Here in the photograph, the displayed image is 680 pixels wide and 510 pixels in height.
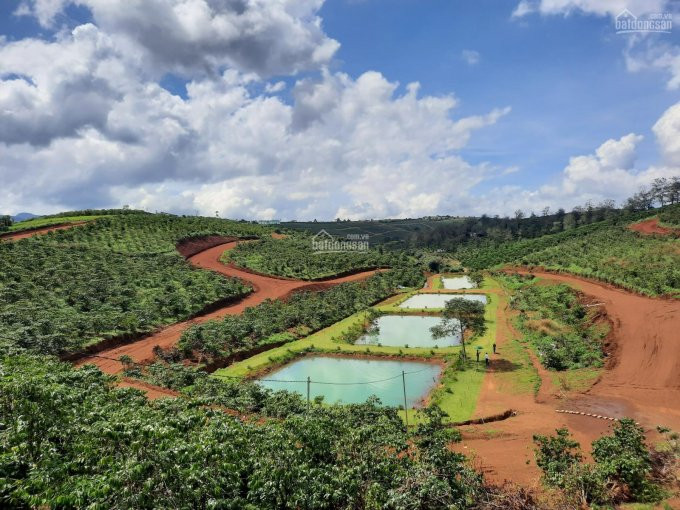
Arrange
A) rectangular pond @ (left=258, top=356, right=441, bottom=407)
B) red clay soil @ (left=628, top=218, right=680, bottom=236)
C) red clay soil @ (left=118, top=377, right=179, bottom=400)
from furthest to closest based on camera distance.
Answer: red clay soil @ (left=628, top=218, right=680, bottom=236), rectangular pond @ (left=258, top=356, right=441, bottom=407), red clay soil @ (left=118, top=377, right=179, bottom=400)

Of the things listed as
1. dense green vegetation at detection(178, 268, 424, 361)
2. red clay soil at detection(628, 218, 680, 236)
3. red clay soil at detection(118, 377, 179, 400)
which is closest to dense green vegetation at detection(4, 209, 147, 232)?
dense green vegetation at detection(178, 268, 424, 361)

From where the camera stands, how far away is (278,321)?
1267 inches

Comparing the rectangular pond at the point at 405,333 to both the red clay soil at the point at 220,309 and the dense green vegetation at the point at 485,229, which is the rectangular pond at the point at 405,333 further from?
the dense green vegetation at the point at 485,229

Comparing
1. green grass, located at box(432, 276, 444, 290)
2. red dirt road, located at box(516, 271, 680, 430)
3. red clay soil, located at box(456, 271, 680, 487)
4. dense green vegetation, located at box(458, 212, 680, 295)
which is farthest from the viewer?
green grass, located at box(432, 276, 444, 290)

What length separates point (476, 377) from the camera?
2236cm

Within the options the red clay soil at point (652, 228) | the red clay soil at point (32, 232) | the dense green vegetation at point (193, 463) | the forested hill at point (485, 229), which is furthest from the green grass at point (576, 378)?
the forested hill at point (485, 229)

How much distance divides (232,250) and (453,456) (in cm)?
5331

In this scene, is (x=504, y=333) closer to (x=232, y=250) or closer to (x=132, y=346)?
(x=132, y=346)

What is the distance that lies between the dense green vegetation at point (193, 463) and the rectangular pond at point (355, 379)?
9.95 meters

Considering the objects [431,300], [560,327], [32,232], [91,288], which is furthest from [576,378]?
[32,232]

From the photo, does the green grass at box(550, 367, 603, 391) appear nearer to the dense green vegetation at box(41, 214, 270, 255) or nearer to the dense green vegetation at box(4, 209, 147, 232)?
the dense green vegetation at box(41, 214, 270, 255)

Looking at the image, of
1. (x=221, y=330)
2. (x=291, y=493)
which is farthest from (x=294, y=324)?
(x=291, y=493)

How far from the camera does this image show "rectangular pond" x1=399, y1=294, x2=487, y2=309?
142 feet

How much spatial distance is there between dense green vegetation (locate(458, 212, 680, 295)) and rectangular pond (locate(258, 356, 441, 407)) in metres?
23.4
